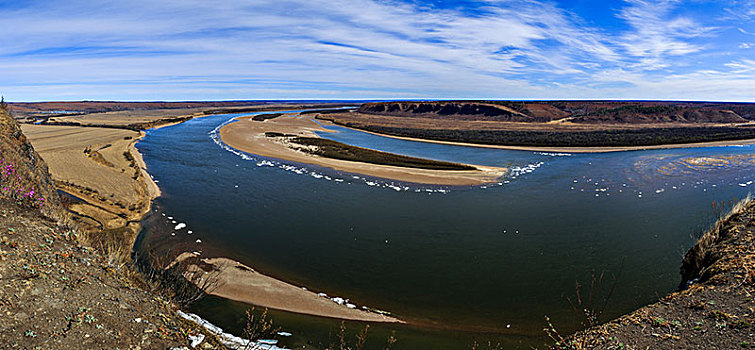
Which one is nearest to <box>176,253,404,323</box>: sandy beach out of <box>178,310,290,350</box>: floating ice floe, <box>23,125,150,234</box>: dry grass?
<box>178,310,290,350</box>: floating ice floe

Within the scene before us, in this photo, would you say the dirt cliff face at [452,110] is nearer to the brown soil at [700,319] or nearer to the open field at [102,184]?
the open field at [102,184]

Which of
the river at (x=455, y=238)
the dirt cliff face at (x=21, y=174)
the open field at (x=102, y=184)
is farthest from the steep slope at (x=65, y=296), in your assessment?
the open field at (x=102, y=184)

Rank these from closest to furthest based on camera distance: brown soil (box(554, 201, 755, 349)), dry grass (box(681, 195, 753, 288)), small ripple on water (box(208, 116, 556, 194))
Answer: brown soil (box(554, 201, 755, 349)), dry grass (box(681, 195, 753, 288)), small ripple on water (box(208, 116, 556, 194))

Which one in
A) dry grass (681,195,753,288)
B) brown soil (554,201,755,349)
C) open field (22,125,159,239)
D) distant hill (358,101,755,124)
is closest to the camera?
brown soil (554,201,755,349)

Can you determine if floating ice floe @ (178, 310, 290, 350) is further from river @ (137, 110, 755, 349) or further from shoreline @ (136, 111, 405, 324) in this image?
shoreline @ (136, 111, 405, 324)

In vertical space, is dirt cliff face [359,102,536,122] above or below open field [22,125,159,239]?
above

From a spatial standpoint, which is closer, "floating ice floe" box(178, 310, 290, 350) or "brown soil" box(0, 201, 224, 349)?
"brown soil" box(0, 201, 224, 349)

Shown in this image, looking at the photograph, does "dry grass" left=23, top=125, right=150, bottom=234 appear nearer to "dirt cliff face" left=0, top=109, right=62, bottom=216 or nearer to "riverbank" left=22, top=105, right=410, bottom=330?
"riverbank" left=22, top=105, right=410, bottom=330

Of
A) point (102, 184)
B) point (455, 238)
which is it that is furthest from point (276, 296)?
point (102, 184)

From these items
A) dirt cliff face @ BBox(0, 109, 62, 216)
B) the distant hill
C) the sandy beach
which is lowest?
the sandy beach
